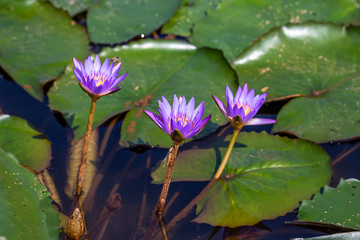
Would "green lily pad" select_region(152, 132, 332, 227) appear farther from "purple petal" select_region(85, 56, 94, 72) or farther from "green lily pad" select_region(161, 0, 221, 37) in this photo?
"green lily pad" select_region(161, 0, 221, 37)

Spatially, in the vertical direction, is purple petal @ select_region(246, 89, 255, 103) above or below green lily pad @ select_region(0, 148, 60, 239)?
above

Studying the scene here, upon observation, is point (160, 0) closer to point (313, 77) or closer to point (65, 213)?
point (313, 77)

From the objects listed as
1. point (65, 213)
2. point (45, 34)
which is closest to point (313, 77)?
point (65, 213)

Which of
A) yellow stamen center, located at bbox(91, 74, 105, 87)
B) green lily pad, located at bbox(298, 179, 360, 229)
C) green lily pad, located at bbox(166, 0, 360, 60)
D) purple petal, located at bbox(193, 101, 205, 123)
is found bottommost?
green lily pad, located at bbox(298, 179, 360, 229)

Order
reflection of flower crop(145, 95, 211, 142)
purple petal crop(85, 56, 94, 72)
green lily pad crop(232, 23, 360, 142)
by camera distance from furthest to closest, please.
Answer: green lily pad crop(232, 23, 360, 142)
purple petal crop(85, 56, 94, 72)
reflection of flower crop(145, 95, 211, 142)

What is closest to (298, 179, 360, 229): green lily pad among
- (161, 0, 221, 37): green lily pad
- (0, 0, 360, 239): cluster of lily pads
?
(0, 0, 360, 239): cluster of lily pads

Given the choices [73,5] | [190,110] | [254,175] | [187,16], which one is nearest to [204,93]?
[254,175]
